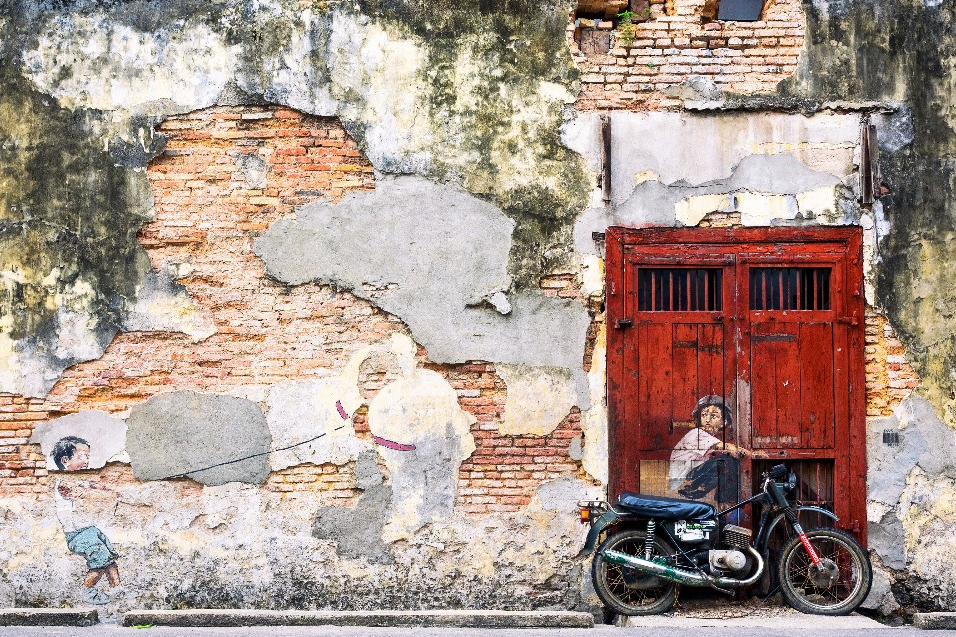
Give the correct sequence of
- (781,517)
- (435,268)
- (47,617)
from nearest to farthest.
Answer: (47,617) < (781,517) < (435,268)

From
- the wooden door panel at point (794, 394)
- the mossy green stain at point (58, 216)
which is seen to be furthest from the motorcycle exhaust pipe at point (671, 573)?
the mossy green stain at point (58, 216)

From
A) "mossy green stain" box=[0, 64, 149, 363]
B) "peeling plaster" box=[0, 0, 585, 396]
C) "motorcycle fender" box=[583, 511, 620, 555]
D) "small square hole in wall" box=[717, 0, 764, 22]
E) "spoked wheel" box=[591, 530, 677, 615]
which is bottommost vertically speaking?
"spoked wheel" box=[591, 530, 677, 615]

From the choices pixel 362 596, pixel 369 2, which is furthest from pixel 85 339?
pixel 369 2

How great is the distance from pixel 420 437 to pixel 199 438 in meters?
1.48

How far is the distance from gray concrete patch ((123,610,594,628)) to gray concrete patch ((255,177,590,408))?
4.74 feet

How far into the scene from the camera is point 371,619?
6441 millimetres

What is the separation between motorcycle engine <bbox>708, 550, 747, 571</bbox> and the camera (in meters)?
6.36

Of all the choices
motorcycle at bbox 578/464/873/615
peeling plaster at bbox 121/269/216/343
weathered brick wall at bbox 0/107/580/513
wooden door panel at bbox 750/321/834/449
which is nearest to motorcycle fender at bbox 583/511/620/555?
motorcycle at bbox 578/464/873/615

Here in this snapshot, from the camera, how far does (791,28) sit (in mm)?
6777

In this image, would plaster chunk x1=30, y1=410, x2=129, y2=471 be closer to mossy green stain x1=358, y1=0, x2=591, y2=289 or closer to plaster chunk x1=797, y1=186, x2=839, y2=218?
mossy green stain x1=358, y1=0, x2=591, y2=289

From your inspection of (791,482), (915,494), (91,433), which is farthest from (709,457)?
(91,433)

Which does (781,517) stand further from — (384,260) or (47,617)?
(47,617)

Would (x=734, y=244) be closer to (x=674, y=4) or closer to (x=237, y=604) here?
(x=674, y=4)

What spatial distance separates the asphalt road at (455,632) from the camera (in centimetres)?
586
